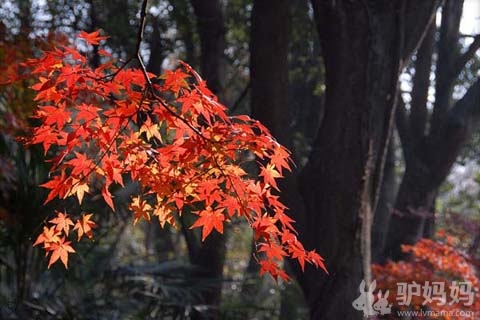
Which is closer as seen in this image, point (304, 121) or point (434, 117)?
point (434, 117)

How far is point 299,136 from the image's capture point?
24.6 feet

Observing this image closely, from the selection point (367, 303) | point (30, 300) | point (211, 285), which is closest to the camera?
point (367, 303)

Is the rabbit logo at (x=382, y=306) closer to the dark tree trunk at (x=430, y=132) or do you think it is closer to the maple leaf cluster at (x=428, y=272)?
the maple leaf cluster at (x=428, y=272)

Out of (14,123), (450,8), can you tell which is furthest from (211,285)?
(450,8)

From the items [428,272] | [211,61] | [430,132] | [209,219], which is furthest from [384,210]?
[209,219]

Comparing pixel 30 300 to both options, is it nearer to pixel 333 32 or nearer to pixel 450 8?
pixel 333 32

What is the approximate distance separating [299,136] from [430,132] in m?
1.69

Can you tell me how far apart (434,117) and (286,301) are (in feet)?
7.98

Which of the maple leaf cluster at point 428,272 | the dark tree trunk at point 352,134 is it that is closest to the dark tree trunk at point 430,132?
the maple leaf cluster at point 428,272

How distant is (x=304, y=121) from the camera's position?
768 centimetres

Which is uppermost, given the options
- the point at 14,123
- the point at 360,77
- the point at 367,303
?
the point at 360,77

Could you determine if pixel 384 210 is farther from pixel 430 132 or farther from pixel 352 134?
pixel 352 134

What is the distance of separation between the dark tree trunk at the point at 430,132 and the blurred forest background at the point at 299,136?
0.01m

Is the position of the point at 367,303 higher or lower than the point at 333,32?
lower
